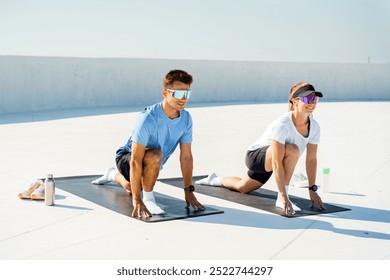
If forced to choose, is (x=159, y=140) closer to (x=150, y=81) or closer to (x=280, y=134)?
(x=280, y=134)

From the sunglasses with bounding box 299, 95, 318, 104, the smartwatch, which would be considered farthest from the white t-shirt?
the smartwatch

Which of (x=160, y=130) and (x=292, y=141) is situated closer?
(x=160, y=130)

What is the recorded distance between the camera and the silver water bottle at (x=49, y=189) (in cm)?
638

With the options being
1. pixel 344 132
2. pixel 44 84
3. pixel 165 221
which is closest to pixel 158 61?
pixel 44 84

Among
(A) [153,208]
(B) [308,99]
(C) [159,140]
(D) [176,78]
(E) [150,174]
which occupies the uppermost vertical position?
(D) [176,78]

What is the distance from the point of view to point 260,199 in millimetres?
6922

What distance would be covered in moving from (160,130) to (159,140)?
0.31ft

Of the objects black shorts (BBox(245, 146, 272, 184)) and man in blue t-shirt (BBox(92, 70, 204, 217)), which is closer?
man in blue t-shirt (BBox(92, 70, 204, 217))

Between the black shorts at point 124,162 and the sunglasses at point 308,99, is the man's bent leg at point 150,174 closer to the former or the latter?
the black shorts at point 124,162

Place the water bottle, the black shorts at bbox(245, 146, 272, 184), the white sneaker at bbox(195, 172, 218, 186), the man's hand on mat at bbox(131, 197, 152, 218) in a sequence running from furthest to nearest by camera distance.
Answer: the white sneaker at bbox(195, 172, 218, 186) < the water bottle < the black shorts at bbox(245, 146, 272, 184) < the man's hand on mat at bbox(131, 197, 152, 218)

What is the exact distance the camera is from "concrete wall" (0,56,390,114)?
1748 centimetres

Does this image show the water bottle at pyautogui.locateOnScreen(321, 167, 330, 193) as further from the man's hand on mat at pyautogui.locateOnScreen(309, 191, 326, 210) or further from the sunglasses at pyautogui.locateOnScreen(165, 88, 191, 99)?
the sunglasses at pyautogui.locateOnScreen(165, 88, 191, 99)

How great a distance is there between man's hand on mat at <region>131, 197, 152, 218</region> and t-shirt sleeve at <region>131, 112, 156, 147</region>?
0.51 meters

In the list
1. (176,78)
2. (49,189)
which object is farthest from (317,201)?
(49,189)
